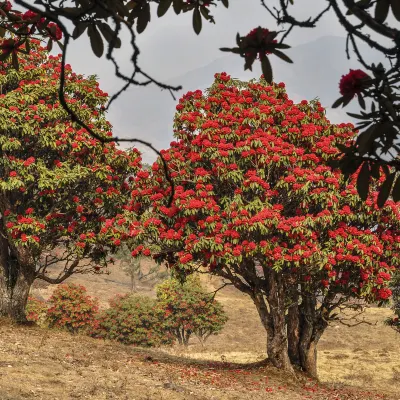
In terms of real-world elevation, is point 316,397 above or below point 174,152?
below

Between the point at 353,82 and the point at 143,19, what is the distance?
1.25 meters

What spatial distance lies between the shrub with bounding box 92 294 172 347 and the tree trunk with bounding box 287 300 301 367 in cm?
1905

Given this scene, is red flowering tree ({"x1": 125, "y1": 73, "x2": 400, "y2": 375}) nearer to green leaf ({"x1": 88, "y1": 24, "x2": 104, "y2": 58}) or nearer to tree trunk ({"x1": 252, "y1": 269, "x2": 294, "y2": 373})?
tree trunk ({"x1": 252, "y1": 269, "x2": 294, "y2": 373})

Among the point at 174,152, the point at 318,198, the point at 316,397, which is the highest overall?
the point at 174,152

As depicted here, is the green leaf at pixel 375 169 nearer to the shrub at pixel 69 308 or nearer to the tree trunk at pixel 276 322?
the tree trunk at pixel 276 322

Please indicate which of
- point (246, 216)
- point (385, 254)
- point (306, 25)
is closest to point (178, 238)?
point (246, 216)

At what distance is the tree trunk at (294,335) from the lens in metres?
14.9

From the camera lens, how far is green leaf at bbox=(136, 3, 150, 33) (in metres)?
2.82

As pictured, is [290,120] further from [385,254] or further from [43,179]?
[43,179]

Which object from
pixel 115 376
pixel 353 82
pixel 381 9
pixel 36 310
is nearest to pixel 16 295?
pixel 115 376

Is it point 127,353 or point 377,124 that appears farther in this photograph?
point 127,353

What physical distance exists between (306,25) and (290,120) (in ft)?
34.9

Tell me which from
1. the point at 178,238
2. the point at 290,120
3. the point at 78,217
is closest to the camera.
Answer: the point at 178,238

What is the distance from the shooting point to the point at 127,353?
46.8 feet
